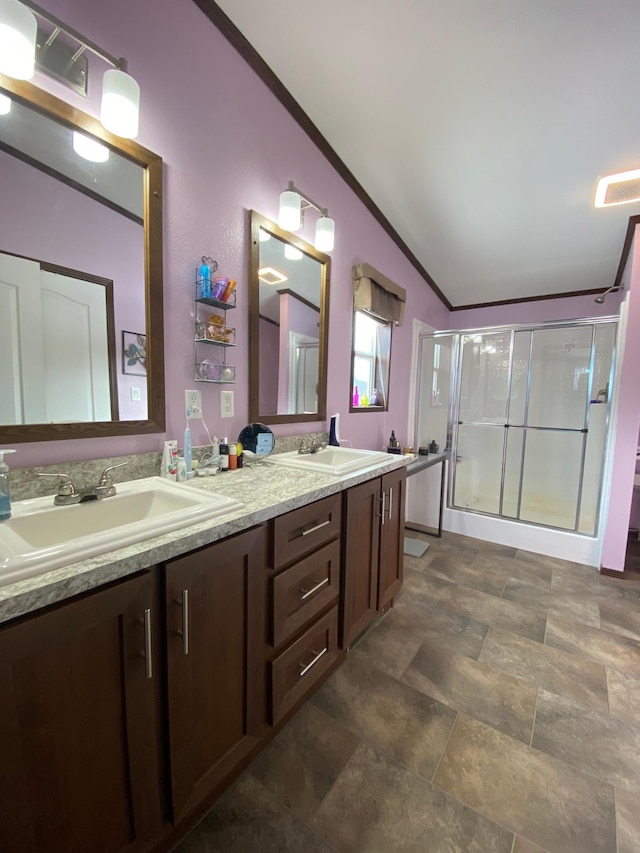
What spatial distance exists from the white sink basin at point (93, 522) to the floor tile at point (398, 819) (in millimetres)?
938

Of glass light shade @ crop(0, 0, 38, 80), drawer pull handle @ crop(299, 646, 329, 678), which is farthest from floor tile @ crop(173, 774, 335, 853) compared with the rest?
glass light shade @ crop(0, 0, 38, 80)

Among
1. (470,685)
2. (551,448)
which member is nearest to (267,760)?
(470,685)

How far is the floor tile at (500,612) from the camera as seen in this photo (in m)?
1.86

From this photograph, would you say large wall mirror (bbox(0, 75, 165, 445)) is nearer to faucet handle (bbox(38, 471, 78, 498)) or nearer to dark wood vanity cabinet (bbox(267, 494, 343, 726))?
faucet handle (bbox(38, 471, 78, 498))

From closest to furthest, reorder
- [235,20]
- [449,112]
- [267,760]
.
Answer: [267,760] < [235,20] < [449,112]

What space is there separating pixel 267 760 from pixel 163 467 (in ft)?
3.41

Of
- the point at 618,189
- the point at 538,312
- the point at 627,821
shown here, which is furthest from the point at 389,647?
the point at 538,312

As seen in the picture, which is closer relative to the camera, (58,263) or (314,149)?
(58,263)

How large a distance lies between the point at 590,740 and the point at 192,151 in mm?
2624

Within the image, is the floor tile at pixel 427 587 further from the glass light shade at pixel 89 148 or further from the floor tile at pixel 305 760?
the glass light shade at pixel 89 148

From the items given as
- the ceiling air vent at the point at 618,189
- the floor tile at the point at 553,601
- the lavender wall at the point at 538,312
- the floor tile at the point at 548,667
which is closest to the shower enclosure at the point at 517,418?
the lavender wall at the point at 538,312

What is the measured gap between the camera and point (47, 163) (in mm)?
1018

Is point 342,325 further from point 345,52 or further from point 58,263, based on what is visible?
point 58,263

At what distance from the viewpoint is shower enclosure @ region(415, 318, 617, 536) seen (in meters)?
3.11
